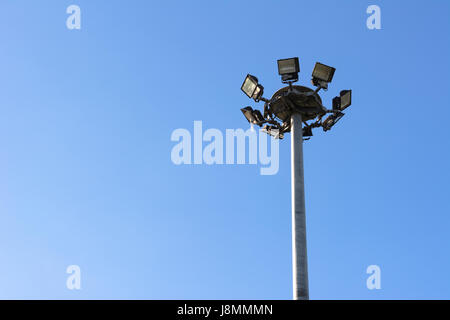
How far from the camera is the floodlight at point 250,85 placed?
3184 cm

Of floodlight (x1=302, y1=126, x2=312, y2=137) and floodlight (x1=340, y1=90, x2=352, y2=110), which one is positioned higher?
floodlight (x1=340, y1=90, x2=352, y2=110)

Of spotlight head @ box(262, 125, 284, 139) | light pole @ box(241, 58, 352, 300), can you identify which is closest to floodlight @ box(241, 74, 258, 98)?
light pole @ box(241, 58, 352, 300)

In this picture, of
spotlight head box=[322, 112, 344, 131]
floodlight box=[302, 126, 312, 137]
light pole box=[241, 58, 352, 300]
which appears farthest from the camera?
floodlight box=[302, 126, 312, 137]

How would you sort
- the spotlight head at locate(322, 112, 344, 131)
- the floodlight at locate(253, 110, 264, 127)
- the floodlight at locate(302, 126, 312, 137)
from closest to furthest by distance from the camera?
the spotlight head at locate(322, 112, 344, 131) < the floodlight at locate(253, 110, 264, 127) < the floodlight at locate(302, 126, 312, 137)

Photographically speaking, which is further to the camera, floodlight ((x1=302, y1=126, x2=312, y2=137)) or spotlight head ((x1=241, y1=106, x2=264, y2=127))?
floodlight ((x1=302, y1=126, x2=312, y2=137))

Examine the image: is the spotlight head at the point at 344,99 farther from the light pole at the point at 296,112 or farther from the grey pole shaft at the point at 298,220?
the grey pole shaft at the point at 298,220

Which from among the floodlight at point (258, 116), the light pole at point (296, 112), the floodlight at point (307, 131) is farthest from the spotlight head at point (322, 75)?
the floodlight at point (258, 116)

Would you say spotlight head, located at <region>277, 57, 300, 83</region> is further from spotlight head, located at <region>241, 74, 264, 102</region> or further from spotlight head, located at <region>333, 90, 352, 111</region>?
spotlight head, located at <region>333, 90, 352, 111</region>

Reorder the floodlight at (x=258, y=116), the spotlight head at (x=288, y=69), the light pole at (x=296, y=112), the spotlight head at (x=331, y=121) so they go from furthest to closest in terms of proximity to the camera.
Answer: the floodlight at (x=258, y=116) < the spotlight head at (x=331, y=121) < the spotlight head at (x=288, y=69) < the light pole at (x=296, y=112)

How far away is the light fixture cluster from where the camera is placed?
31016mm

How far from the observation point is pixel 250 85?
1261 inches

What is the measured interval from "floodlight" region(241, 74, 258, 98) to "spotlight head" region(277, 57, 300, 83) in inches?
58.8
